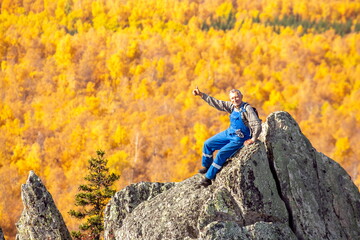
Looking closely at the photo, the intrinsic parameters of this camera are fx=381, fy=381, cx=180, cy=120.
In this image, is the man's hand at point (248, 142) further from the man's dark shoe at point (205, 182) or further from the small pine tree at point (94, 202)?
the small pine tree at point (94, 202)

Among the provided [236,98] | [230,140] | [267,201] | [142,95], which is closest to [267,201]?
[267,201]

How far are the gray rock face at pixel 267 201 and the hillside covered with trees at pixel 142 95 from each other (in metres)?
53.2

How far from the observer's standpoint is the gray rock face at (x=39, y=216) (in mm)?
21172

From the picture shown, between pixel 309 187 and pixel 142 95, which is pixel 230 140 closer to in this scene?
pixel 309 187

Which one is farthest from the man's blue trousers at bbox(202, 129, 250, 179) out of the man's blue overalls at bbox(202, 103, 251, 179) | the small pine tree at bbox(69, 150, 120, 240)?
the small pine tree at bbox(69, 150, 120, 240)

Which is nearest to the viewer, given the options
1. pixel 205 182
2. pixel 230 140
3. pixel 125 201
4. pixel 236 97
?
pixel 236 97

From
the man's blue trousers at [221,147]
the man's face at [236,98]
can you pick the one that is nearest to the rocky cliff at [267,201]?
the man's blue trousers at [221,147]

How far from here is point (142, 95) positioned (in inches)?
5925

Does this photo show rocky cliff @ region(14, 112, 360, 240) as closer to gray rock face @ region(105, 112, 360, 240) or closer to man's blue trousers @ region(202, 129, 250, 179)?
gray rock face @ region(105, 112, 360, 240)

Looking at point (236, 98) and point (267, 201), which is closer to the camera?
point (267, 201)

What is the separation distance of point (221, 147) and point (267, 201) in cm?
284

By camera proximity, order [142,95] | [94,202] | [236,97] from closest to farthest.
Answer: [236,97] → [94,202] → [142,95]

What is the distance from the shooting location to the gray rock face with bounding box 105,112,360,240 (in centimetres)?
1405

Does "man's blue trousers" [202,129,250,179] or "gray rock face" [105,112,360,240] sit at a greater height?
"man's blue trousers" [202,129,250,179]
